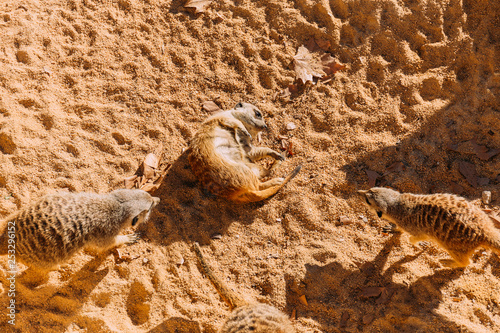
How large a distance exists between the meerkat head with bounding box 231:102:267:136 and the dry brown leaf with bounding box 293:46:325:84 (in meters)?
0.70

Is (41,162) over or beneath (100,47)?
beneath

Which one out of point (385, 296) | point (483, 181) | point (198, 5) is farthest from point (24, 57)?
point (483, 181)

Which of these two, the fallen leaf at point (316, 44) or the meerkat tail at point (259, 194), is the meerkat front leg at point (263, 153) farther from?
the fallen leaf at point (316, 44)

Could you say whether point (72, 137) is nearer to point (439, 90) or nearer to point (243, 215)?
point (243, 215)

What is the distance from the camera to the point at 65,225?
2639mm

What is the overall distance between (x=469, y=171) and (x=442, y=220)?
944 mm

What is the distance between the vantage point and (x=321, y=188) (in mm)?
3395

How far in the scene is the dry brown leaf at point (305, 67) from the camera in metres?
3.79

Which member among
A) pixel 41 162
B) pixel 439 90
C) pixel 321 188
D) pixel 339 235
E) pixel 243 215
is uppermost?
pixel 439 90

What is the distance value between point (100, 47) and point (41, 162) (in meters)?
1.50

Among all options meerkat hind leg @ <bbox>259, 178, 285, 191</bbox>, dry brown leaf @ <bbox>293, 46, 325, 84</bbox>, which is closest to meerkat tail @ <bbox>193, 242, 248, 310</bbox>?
meerkat hind leg @ <bbox>259, 178, 285, 191</bbox>

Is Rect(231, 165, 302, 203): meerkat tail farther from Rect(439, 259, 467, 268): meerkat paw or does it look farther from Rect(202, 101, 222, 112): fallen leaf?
Rect(439, 259, 467, 268): meerkat paw

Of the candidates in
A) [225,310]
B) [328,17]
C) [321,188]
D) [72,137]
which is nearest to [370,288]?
[321,188]

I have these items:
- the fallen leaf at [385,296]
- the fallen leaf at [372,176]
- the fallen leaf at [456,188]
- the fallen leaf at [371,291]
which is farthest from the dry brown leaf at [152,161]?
the fallen leaf at [456,188]
